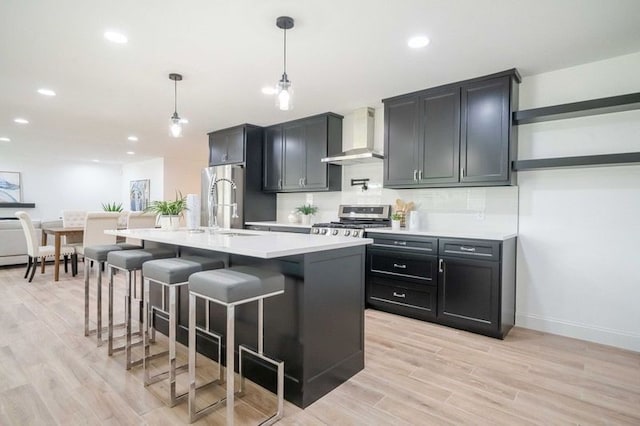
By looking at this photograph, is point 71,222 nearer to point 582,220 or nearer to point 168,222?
point 168,222

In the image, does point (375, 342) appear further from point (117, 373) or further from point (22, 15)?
point (22, 15)

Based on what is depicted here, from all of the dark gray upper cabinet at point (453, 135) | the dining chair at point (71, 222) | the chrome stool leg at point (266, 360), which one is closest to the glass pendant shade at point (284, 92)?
the chrome stool leg at point (266, 360)

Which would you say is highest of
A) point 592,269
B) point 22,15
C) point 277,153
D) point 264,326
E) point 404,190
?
point 22,15

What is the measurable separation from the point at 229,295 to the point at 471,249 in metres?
2.35

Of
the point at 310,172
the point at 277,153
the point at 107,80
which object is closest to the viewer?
the point at 107,80

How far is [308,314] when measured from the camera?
1.97 m

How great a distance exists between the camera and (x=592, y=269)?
9.78 ft

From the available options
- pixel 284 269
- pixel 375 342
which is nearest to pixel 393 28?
pixel 284 269

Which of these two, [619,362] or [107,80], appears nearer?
[619,362]

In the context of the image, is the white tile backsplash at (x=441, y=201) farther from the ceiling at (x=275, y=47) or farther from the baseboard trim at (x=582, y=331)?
the ceiling at (x=275, y=47)

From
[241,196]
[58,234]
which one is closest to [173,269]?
[241,196]

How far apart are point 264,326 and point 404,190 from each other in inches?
104

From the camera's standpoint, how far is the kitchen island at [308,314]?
1952mm

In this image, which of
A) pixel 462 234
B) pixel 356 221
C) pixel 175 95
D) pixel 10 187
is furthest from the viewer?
pixel 10 187
